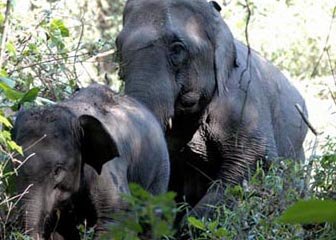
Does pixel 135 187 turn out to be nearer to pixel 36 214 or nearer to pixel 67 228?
pixel 36 214

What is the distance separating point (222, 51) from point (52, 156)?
6.88 feet

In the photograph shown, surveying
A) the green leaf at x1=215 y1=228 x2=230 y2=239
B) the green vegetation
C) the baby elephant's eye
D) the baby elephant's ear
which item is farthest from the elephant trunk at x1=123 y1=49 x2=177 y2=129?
the green leaf at x1=215 y1=228 x2=230 y2=239

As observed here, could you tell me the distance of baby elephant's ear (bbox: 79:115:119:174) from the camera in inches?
212

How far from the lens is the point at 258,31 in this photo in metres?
13.8

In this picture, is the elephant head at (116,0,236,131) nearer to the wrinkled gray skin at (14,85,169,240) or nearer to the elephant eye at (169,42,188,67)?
the elephant eye at (169,42,188,67)

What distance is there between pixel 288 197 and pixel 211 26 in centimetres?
201

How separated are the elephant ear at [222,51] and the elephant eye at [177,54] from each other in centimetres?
27

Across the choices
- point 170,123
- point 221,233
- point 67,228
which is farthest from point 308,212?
point 170,123

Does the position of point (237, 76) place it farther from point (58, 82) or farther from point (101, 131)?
point (101, 131)

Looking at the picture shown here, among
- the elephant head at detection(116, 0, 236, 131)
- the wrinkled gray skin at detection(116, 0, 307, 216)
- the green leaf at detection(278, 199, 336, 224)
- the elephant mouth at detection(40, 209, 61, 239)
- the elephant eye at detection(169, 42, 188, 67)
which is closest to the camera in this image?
the green leaf at detection(278, 199, 336, 224)

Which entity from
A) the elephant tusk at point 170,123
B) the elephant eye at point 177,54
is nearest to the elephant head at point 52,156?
the elephant tusk at point 170,123

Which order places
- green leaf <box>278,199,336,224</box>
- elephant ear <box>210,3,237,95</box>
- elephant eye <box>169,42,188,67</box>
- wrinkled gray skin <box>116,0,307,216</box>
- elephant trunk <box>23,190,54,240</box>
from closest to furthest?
green leaf <box>278,199,336,224</box> → elephant trunk <box>23,190,54,240</box> → wrinkled gray skin <box>116,0,307,216</box> → elephant eye <box>169,42,188,67</box> → elephant ear <box>210,3,237,95</box>

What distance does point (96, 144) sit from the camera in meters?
5.43

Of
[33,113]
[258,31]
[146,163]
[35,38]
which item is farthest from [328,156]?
[258,31]
